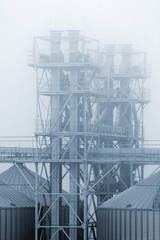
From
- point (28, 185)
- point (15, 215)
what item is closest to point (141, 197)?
point (15, 215)

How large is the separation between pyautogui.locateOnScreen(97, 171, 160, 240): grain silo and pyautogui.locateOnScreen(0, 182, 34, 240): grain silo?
11.7m

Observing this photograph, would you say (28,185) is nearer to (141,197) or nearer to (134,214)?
(141,197)

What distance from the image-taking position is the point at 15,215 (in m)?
132

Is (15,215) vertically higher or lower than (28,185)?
lower

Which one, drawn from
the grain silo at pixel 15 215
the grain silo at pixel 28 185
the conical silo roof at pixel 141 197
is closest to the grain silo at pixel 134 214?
the conical silo roof at pixel 141 197

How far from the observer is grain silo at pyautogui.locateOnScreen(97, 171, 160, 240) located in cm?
11575

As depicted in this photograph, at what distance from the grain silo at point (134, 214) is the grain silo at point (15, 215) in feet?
38.4

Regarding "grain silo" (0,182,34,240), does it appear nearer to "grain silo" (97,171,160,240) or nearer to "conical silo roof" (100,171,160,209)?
"grain silo" (97,171,160,240)

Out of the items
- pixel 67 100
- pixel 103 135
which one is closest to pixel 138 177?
pixel 103 135

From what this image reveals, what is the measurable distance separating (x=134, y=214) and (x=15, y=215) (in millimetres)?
20641

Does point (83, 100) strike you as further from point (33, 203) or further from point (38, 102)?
point (33, 203)

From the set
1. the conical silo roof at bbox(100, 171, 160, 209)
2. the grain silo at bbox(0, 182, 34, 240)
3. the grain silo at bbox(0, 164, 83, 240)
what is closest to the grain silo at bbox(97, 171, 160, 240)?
the conical silo roof at bbox(100, 171, 160, 209)

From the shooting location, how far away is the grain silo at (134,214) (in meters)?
116

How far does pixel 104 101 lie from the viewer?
150 metres
